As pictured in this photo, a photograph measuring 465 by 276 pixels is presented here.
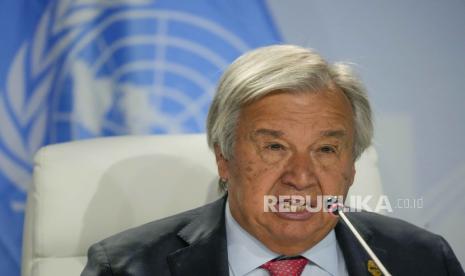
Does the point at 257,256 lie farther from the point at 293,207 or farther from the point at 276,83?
the point at 276,83

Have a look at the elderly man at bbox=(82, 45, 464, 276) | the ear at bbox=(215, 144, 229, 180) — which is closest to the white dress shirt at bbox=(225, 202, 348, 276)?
the elderly man at bbox=(82, 45, 464, 276)

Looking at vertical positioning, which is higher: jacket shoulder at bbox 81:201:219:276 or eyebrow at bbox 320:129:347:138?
eyebrow at bbox 320:129:347:138

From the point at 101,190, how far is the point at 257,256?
1.42 feet

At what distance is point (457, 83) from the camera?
7.98 feet

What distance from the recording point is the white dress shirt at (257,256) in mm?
1548

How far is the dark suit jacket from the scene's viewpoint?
5.07ft

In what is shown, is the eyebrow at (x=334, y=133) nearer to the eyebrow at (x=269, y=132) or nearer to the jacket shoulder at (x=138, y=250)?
the eyebrow at (x=269, y=132)

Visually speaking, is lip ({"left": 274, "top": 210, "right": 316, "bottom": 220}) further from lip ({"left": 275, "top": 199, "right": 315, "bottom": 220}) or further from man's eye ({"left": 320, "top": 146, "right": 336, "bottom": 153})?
man's eye ({"left": 320, "top": 146, "right": 336, "bottom": 153})

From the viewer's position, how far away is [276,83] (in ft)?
4.88

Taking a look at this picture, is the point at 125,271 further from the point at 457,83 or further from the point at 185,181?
the point at 457,83

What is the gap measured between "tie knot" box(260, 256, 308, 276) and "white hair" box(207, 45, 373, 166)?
0.82 ft

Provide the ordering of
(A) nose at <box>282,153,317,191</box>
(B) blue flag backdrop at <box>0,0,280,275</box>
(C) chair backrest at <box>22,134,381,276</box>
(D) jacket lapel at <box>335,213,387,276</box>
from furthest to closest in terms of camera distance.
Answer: (B) blue flag backdrop at <box>0,0,280,275</box>
(C) chair backrest at <box>22,134,381,276</box>
(D) jacket lapel at <box>335,213,387,276</box>
(A) nose at <box>282,153,317,191</box>

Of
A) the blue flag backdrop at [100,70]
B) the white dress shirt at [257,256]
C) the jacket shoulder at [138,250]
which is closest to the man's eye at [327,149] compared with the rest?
the white dress shirt at [257,256]

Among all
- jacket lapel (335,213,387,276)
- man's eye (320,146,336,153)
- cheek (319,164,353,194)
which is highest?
man's eye (320,146,336,153)
